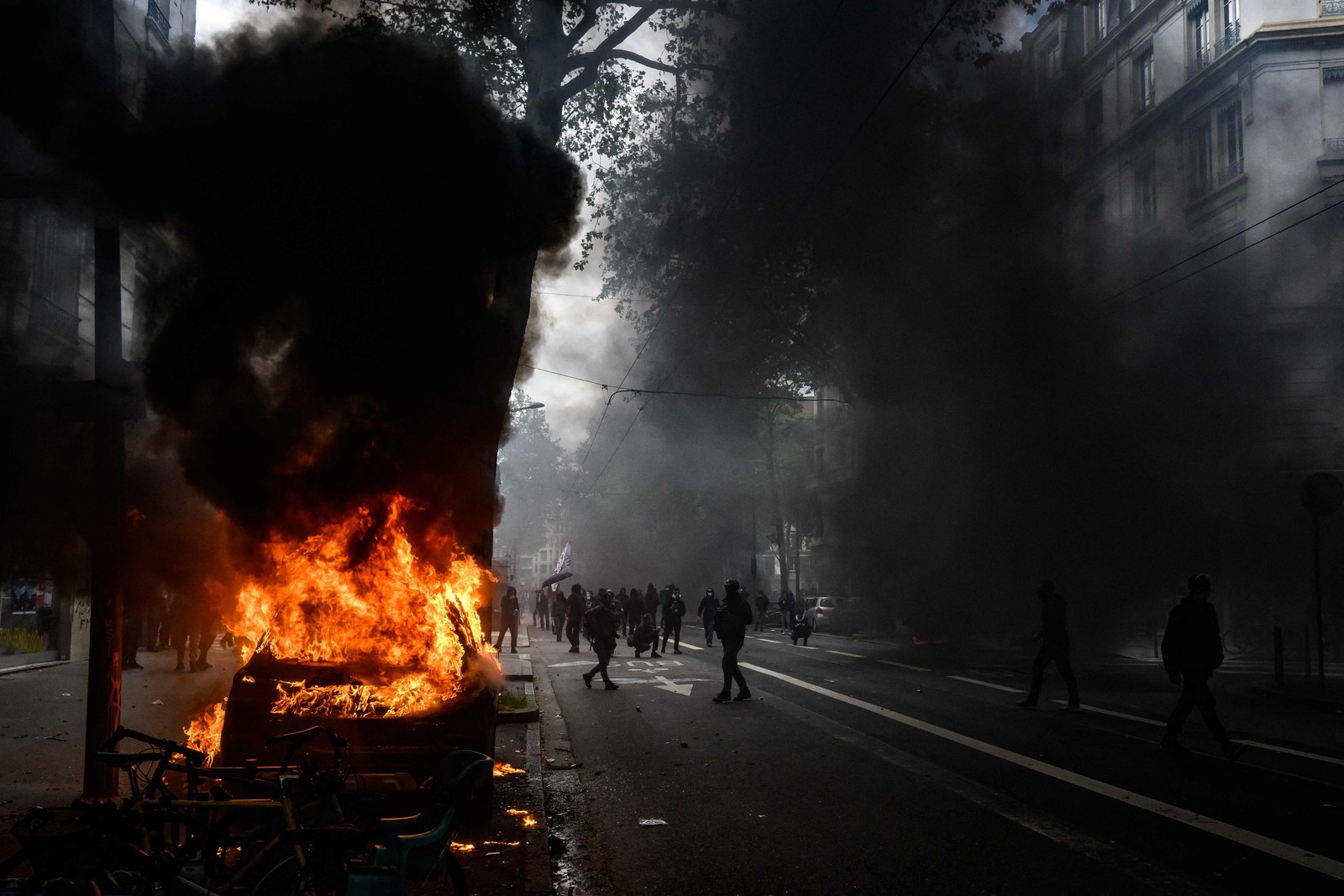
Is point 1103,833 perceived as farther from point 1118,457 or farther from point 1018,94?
point 1018,94

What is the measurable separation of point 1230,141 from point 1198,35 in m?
3.06

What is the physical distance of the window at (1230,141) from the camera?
2434cm

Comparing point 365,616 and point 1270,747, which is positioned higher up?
point 365,616

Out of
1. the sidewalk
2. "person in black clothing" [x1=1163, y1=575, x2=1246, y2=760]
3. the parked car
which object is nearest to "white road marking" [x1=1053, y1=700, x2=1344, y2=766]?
"person in black clothing" [x1=1163, y1=575, x2=1246, y2=760]

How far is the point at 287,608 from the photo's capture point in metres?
6.79

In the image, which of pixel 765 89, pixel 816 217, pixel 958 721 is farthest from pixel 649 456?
pixel 958 721

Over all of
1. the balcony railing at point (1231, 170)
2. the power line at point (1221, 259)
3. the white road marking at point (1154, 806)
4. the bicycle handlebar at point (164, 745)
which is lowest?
the white road marking at point (1154, 806)

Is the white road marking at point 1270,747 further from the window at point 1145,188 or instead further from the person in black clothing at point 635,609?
the window at point 1145,188

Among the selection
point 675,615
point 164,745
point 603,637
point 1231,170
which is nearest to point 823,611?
point 675,615

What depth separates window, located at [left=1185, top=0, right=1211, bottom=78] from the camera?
25.3 metres

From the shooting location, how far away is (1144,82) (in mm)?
26844

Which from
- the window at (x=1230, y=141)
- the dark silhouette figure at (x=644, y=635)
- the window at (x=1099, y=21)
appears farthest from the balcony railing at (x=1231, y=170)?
the dark silhouette figure at (x=644, y=635)

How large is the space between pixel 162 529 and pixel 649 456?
4514cm

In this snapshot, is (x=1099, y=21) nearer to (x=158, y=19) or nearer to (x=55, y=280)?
(x=158, y=19)
